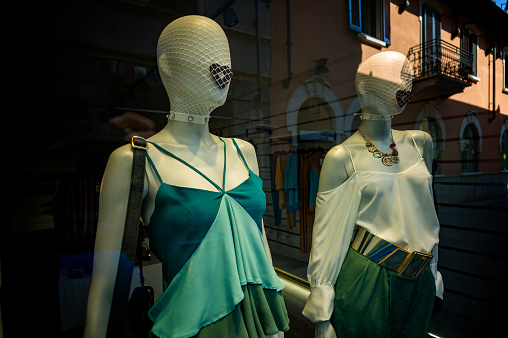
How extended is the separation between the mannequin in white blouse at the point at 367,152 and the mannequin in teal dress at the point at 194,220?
377 millimetres

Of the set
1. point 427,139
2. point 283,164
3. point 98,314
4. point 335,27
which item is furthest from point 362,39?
point 98,314

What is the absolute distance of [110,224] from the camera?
814 mm

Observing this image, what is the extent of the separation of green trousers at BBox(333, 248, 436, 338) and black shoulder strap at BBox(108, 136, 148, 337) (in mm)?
949

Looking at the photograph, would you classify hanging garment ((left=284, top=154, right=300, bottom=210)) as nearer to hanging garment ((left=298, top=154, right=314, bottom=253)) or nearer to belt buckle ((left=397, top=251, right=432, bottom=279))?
hanging garment ((left=298, top=154, right=314, bottom=253))

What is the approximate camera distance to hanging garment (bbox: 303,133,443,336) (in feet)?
4.14

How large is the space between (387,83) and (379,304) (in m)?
1.06

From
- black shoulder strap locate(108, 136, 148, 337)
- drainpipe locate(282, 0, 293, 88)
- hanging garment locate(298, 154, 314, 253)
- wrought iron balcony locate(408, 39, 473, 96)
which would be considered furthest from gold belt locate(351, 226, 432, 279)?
drainpipe locate(282, 0, 293, 88)

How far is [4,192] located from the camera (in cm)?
111

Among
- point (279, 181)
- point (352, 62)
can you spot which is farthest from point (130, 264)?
point (279, 181)

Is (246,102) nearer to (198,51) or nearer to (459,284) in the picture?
(198,51)

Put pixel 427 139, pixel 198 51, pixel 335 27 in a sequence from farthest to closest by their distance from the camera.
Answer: pixel 335 27 < pixel 427 139 < pixel 198 51

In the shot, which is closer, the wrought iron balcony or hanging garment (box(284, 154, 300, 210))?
the wrought iron balcony

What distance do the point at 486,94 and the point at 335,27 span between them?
141cm

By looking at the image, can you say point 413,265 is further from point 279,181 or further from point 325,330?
point 279,181
